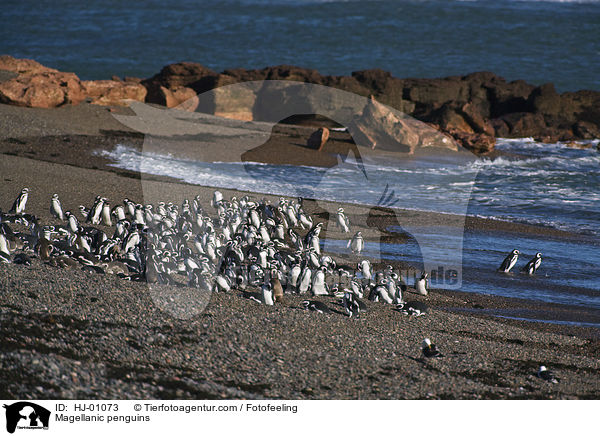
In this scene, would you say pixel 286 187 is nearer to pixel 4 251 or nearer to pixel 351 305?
pixel 351 305

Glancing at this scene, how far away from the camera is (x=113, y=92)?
25047 millimetres

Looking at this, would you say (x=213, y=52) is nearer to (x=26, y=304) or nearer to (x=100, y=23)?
(x=100, y=23)

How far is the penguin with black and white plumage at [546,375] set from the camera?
300 inches

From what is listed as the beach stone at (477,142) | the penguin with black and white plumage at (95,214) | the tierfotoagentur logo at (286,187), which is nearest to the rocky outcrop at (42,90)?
the tierfotoagentur logo at (286,187)

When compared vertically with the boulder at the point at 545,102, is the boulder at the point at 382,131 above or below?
below

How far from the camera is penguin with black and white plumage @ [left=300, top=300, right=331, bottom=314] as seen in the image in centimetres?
918

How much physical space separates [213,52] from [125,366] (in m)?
53.1

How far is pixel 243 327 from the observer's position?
8.18 meters

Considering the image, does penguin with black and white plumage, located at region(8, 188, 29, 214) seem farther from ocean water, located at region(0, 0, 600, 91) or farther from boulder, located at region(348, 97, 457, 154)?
ocean water, located at region(0, 0, 600, 91)

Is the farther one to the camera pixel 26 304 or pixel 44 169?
pixel 44 169

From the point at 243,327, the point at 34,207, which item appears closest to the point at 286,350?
the point at 243,327

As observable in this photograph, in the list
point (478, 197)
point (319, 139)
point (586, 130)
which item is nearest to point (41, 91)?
point (319, 139)
